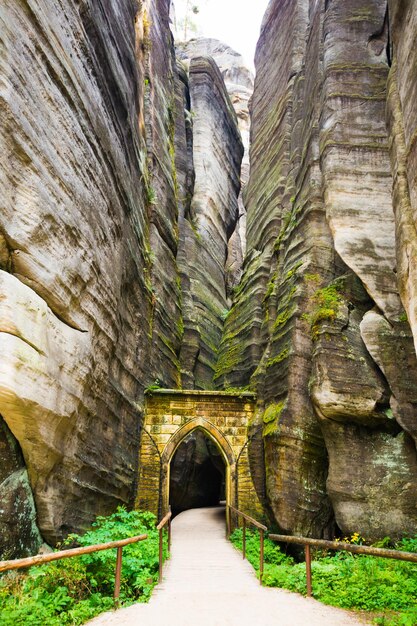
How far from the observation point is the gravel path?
4918 mm

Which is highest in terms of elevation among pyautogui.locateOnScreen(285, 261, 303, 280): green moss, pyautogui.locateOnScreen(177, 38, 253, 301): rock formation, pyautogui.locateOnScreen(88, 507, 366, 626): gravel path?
pyautogui.locateOnScreen(177, 38, 253, 301): rock formation

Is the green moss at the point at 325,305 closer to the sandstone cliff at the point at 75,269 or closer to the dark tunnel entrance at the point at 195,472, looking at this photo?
the sandstone cliff at the point at 75,269

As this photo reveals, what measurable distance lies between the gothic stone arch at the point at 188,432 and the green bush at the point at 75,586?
209 inches

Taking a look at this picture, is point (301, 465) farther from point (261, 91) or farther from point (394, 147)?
point (261, 91)

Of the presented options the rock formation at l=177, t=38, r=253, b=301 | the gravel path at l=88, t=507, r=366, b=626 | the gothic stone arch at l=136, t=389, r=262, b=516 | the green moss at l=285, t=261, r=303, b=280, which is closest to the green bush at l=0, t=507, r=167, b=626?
the gravel path at l=88, t=507, r=366, b=626

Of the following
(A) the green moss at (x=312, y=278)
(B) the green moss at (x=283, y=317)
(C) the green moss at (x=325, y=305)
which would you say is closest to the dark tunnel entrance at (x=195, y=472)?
(B) the green moss at (x=283, y=317)

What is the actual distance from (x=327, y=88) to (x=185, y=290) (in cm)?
930

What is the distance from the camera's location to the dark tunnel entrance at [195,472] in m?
17.0

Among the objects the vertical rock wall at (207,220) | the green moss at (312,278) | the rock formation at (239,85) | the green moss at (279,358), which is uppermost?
the rock formation at (239,85)

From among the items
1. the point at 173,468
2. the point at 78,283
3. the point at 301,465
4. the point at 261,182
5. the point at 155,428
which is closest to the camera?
the point at 78,283

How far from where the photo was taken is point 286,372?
12359 mm

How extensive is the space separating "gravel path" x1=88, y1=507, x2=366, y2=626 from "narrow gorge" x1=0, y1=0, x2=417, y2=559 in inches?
72.7

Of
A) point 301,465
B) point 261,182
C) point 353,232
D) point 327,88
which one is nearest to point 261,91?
point 261,182

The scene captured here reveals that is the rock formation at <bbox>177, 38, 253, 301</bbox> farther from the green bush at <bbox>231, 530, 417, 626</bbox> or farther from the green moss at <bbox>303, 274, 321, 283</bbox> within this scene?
the green bush at <bbox>231, 530, 417, 626</bbox>
